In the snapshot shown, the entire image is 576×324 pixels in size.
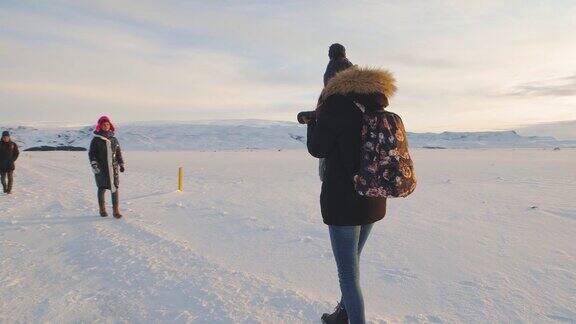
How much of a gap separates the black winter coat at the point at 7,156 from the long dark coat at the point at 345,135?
11637 millimetres

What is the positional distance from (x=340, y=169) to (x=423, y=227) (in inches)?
216

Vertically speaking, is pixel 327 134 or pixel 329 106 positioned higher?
pixel 329 106

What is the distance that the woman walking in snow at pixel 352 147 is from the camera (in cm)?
266

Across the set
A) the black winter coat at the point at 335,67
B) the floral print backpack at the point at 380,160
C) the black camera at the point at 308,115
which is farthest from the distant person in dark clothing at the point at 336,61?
the floral print backpack at the point at 380,160

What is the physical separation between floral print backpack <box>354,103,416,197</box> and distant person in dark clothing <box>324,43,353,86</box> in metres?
1.03

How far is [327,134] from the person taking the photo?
2.65 metres

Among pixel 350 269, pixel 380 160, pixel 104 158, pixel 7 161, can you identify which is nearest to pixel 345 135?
pixel 380 160

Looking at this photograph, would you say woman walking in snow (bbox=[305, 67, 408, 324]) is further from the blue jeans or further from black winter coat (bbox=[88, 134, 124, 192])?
black winter coat (bbox=[88, 134, 124, 192])

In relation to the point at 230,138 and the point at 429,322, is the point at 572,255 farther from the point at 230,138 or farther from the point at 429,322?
the point at 230,138

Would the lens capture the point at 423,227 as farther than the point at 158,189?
No

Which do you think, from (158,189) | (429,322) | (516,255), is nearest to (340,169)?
(429,322)

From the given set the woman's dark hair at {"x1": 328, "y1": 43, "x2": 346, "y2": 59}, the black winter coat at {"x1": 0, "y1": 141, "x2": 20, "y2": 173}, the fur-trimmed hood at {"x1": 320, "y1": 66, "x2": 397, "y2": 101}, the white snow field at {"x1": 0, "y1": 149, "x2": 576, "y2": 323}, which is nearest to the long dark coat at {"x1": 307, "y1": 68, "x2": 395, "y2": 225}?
the fur-trimmed hood at {"x1": 320, "y1": 66, "x2": 397, "y2": 101}

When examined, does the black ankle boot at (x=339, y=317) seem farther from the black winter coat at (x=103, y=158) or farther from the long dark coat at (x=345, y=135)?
the black winter coat at (x=103, y=158)

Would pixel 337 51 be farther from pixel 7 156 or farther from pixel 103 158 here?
pixel 7 156
